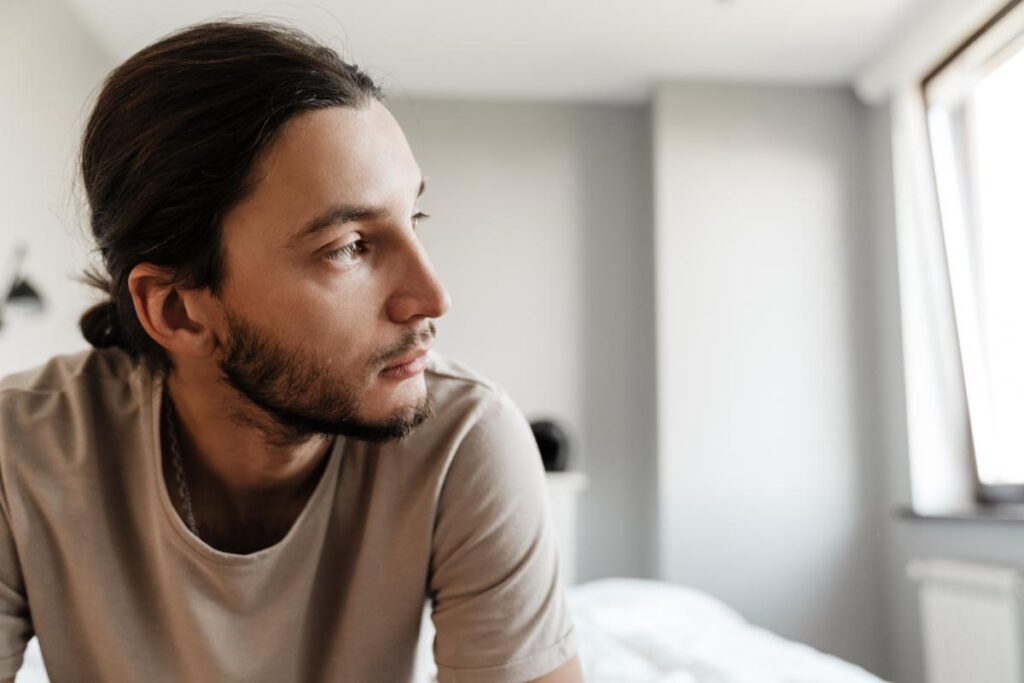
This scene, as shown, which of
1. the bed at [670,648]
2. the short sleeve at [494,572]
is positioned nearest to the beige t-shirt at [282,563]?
the short sleeve at [494,572]

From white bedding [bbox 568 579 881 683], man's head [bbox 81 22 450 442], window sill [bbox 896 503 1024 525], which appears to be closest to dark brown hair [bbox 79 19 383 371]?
man's head [bbox 81 22 450 442]

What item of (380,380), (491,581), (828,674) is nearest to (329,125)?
(380,380)

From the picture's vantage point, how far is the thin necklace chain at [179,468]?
966 mm

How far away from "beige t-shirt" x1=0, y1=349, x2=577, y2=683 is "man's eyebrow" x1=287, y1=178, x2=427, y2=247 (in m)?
0.24

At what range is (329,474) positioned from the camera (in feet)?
3.21

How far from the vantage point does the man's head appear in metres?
0.89

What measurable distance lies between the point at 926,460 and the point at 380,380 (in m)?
2.64

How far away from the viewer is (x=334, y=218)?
2.92 ft

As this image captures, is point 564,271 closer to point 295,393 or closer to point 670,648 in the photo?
point 670,648

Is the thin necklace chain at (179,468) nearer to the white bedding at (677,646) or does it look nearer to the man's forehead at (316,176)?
the man's forehead at (316,176)

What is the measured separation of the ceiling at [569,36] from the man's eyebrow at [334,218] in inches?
75.1

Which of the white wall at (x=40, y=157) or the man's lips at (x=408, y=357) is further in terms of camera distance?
the white wall at (x=40, y=157)

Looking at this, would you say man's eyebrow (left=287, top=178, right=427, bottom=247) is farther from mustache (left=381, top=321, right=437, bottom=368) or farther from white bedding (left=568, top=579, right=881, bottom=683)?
white bedding (left=568, top=579, right=881, bottom=683)

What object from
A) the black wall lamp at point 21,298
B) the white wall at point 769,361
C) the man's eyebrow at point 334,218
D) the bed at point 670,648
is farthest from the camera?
the white wall at point 769,361
